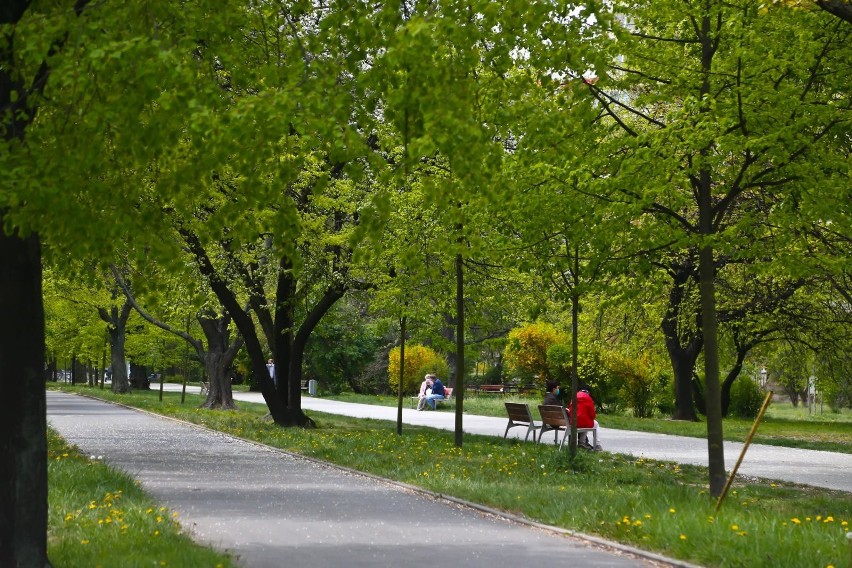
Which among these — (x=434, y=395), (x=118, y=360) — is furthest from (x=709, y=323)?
(x=118, y=360)

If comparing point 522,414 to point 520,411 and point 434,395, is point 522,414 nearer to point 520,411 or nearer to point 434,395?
point 520,411

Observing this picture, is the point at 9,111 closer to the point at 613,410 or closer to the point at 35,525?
the point at 35,525

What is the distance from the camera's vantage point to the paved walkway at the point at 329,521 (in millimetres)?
8812

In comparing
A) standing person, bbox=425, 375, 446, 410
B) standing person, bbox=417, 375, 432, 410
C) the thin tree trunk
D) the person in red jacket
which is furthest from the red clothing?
standing person, bbox=425, 375, 446, 410

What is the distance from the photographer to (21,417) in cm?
756

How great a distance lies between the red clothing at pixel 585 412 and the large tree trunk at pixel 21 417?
43.8 ft

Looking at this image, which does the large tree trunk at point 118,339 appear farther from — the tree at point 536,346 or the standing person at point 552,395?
the standing person at point 552,395

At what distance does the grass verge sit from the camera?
26.2ft

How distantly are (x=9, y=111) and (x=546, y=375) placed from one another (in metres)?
39.0

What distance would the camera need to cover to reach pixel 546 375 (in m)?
45.0

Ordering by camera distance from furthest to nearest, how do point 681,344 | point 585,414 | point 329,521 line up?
point 681,344 → point 585,414 → point 329,521

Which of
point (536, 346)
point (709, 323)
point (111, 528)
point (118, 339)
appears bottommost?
point (111, 528)

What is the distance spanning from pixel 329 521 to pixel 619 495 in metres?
3.24

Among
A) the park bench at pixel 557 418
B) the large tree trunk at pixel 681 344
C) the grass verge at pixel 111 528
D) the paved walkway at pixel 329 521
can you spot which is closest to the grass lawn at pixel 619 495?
the paved walkway at pixel 329 521
